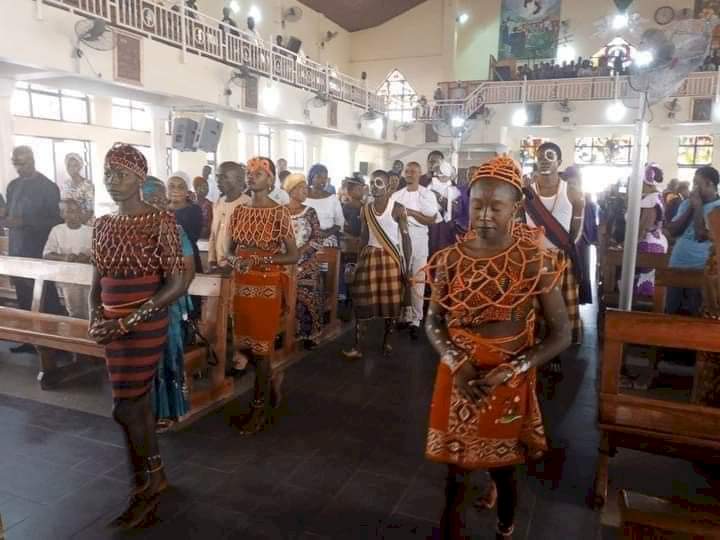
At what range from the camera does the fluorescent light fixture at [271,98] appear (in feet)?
38.5

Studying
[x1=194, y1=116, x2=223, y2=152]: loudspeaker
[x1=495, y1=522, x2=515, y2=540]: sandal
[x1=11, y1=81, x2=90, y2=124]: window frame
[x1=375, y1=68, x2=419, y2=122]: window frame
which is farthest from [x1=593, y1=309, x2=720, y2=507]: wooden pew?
[x1=375, y1=68, x2=419, y2=122]: window frame

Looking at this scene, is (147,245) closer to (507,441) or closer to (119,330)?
(119,330)

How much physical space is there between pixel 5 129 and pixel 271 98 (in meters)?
5.54

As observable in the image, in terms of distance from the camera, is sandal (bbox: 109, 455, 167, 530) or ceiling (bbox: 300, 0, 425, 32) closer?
sandal (bbox: 109, 455, 167, 530)

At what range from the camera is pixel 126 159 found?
7.50ft

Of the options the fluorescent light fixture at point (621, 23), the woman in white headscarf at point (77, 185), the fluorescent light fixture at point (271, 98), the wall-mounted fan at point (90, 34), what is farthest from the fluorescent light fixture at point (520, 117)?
the woman in white headscarf at point (77, 185)

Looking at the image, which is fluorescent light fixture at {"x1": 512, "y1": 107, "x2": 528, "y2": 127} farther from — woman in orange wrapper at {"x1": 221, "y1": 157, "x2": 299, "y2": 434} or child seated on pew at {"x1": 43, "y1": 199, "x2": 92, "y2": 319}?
woman in orange wrapper at {"x1": 221, "y1": 157, "x2": 299, "y2": 434}

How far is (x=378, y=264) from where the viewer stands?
4.61 meters

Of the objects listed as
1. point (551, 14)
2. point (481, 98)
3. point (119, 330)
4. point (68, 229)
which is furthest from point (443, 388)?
point (551, 14)

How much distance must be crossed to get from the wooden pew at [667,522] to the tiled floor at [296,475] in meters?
1.49

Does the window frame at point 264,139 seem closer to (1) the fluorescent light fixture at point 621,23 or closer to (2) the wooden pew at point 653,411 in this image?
(1) the fluorescent light fixture at point 621,23

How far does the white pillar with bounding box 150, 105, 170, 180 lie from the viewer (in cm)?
1011

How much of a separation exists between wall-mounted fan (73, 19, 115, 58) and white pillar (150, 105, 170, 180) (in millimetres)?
2425

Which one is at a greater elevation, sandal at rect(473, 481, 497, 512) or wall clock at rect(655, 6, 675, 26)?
wall clock at rect(655, 6, 675, 26)
